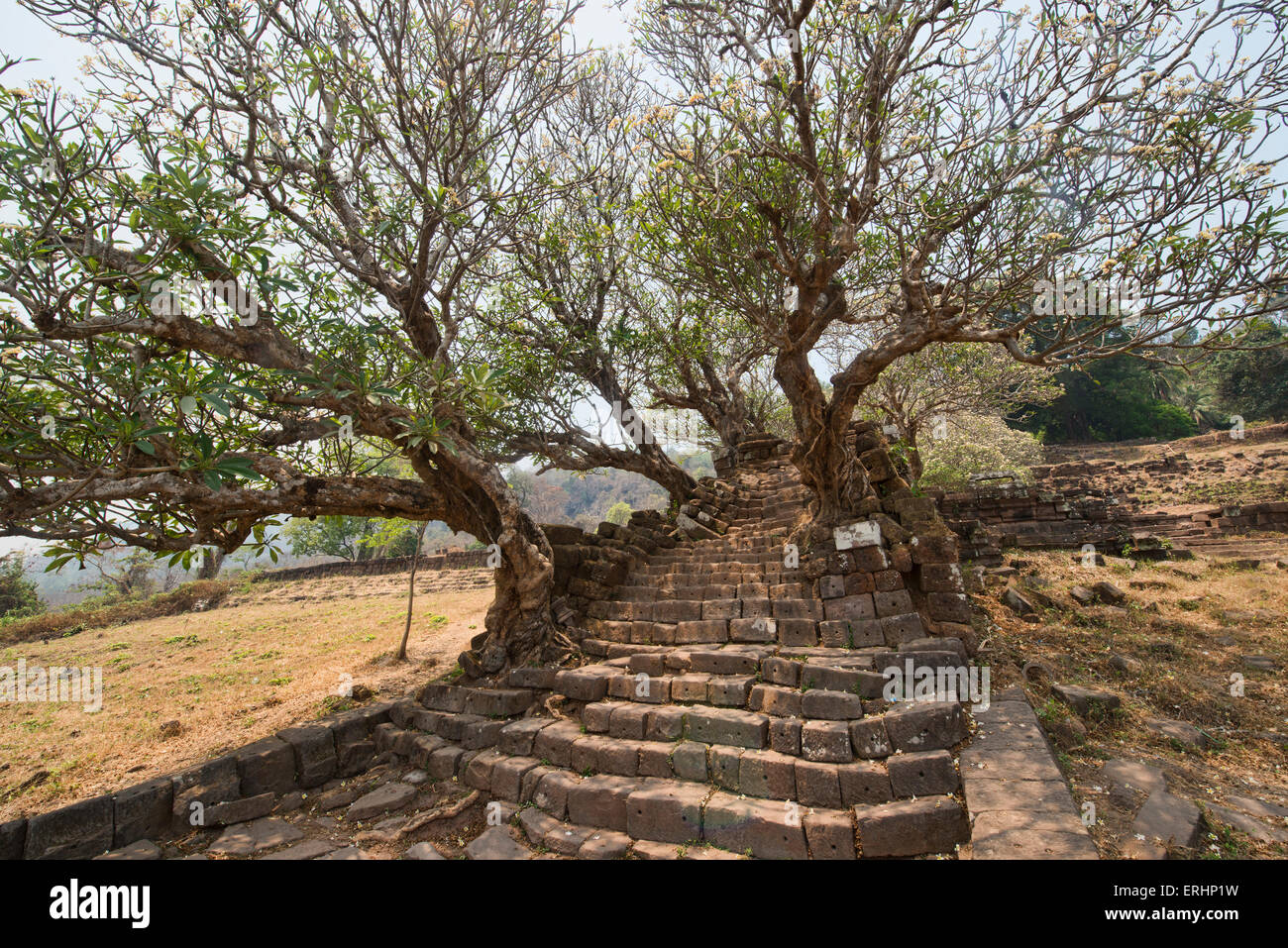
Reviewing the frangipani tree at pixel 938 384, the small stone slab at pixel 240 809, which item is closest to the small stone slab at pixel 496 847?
the small stone slab at pixel 240 809

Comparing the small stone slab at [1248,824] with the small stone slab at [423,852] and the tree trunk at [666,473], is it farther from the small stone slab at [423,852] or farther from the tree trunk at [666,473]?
the tree trunk at [666,473]

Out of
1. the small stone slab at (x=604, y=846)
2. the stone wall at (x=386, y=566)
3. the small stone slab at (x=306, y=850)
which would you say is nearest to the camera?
the small stone slab at (x=604, y=846)

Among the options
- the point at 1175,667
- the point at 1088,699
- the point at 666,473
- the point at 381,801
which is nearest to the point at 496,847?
the point at 381,801

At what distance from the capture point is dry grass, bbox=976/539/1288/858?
417cm

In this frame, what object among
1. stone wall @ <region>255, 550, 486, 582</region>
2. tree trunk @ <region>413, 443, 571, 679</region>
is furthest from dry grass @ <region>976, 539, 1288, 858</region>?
stone wall @ <region>255, 550, 486, 582</region>

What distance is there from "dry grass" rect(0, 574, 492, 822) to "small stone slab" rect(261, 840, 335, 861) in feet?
7.34

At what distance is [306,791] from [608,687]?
Answer: 3152mm

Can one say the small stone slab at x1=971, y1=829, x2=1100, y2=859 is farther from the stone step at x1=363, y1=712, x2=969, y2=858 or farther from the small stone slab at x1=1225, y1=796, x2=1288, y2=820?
the small stone slab at x1=1225, y1=796, x2=1288, y2=820

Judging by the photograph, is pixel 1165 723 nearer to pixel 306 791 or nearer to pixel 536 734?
pixel 536 734

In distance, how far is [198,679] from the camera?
8.99 metres

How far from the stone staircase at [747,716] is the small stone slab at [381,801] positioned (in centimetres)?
36

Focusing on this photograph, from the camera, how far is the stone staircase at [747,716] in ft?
13.4

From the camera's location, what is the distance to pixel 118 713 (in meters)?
7.48
